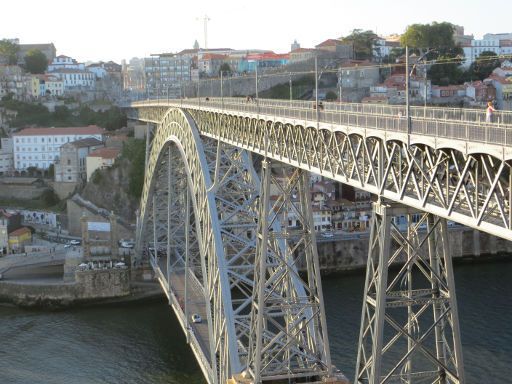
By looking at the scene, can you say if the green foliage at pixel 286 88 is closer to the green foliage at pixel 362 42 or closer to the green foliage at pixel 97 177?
the green foliage at pixel 362 42

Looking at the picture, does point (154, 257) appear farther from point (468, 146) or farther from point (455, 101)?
point (468, 146)

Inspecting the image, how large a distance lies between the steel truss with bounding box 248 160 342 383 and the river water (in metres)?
7.48

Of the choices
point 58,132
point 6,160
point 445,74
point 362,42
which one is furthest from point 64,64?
point 445,74

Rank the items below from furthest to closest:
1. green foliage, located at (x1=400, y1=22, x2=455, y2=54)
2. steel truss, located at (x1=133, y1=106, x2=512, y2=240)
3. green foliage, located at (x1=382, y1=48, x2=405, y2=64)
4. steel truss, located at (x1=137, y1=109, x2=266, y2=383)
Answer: green foliage, located at (x1=382, y1=48, x2=405, y2=64) < green foliage, located at (x1=400, y1=22, x2=455, y2=54) < steel truss, located at (x1=137, y1=109, x2=266, y2=383) < steel truss, located at (x1=133, y1=106, x2=512, y2=240)

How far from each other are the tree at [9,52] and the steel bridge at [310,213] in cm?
5771

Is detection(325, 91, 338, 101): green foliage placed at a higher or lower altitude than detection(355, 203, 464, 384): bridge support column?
higher

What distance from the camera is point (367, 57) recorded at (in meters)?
70.2

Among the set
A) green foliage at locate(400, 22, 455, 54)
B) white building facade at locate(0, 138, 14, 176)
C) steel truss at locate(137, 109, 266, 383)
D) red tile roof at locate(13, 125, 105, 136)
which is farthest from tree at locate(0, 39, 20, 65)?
steel truss at locate(137, 109, 266, 383)

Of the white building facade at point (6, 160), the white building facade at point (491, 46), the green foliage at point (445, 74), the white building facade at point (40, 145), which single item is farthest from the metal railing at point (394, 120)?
the white building facade at point (491, 46)

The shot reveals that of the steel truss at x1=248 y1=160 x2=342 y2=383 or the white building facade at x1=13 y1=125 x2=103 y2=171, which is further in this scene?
the white building facade at x1=13 y1=125 x2=103 y2=171

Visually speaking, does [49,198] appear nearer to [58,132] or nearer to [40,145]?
[40,145]

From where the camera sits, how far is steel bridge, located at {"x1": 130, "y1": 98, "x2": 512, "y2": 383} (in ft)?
32.2

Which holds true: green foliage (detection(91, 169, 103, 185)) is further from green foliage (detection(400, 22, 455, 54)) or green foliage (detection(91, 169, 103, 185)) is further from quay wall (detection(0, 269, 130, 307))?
green foliage (detection(400, 22, 455, 54))

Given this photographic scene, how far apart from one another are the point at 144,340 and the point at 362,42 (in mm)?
46952
